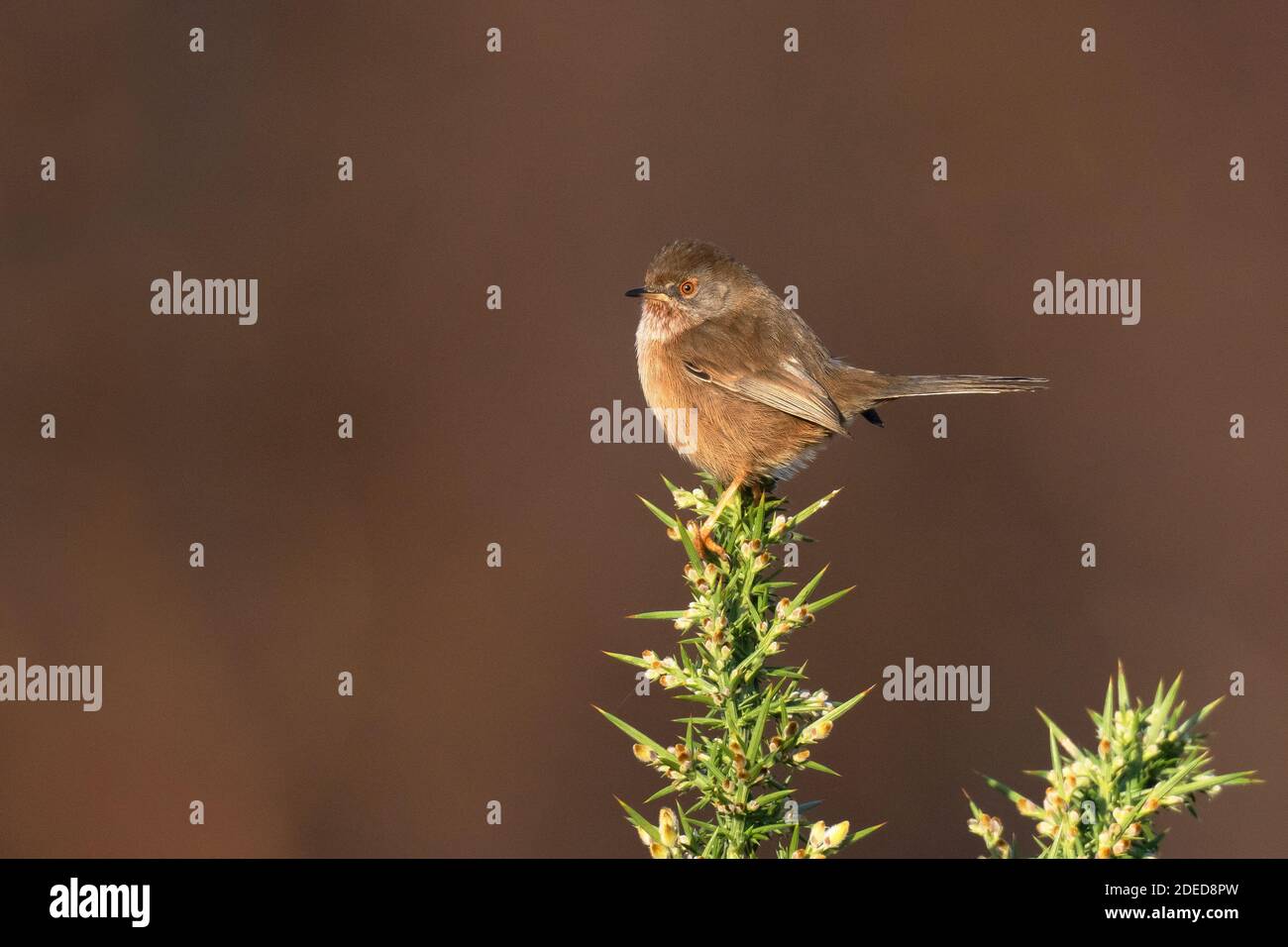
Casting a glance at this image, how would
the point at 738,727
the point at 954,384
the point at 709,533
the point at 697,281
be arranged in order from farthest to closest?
1. the point at 697,281
2. the point at 954,384
3. the point at 709,533
4. the point at 738,727

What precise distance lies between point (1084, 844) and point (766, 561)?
29.8 inches

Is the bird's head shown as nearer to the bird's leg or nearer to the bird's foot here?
the bird's leg

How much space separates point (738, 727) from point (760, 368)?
2.33 meters

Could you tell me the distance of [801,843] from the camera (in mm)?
1904

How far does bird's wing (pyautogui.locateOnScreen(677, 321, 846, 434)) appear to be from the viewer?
12.6 ft

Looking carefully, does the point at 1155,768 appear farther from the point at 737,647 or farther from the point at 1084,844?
the point at 737,647

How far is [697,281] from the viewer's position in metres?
4.28

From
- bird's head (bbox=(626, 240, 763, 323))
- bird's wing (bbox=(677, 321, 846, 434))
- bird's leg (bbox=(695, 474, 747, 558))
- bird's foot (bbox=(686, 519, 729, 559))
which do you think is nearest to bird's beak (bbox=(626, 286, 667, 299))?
bird's head (bbox=(626, 240, 763, 323))

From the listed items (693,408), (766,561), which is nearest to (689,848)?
(766,561)

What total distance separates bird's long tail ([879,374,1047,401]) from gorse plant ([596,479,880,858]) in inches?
77.8

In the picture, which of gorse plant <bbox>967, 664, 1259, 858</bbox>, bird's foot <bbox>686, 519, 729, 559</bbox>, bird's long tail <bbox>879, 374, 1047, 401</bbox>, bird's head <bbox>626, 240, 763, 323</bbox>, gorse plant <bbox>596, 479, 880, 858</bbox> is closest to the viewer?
gorse plant <bbox>967, 664, 1259, 858</bbox>

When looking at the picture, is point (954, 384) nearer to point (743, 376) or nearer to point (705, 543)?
point (743, 376)

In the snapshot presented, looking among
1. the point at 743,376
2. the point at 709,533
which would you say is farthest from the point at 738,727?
the point at 743,376

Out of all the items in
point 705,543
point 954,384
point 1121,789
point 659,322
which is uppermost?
point 659,322
